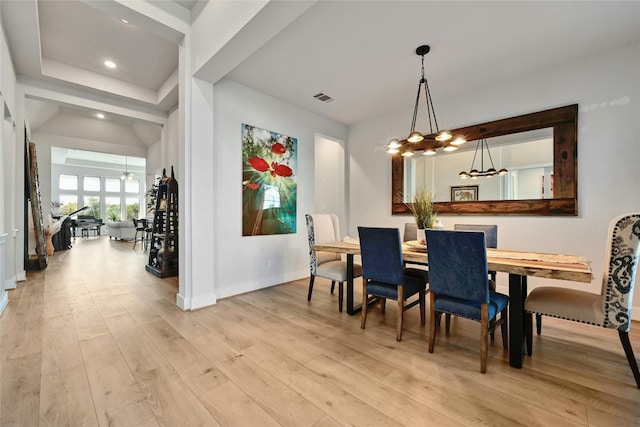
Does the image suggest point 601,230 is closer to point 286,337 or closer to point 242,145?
point 286,337

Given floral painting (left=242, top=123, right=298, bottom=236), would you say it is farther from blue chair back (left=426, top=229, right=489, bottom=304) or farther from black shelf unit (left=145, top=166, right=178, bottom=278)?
blue chair back (left=426, top=229, right=489, bottom=304)

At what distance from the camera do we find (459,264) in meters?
1.90

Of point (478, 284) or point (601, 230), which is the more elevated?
point (601, 230)

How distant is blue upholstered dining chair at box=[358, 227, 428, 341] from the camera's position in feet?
7.52

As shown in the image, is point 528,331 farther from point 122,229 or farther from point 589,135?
point 122,229

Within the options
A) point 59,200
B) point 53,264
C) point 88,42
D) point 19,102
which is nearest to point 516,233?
point 88,42

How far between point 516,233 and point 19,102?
278 inches

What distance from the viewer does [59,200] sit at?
439 inches

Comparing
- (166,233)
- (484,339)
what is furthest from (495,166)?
(166,233)

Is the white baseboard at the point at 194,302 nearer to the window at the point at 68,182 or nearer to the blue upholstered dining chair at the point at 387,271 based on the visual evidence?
the blue upholstered dining chair at the point at 387,271

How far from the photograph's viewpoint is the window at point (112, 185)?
488 inches

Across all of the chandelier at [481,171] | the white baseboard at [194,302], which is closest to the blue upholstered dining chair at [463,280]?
the chandelier at [481,171]

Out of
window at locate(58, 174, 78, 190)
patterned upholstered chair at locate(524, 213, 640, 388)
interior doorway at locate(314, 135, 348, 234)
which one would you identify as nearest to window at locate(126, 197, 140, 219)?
window at locate(58, 174, 78, 190)

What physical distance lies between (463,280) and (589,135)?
2.63 metres
